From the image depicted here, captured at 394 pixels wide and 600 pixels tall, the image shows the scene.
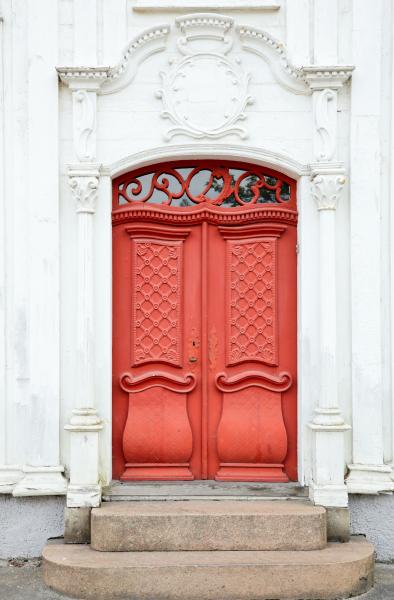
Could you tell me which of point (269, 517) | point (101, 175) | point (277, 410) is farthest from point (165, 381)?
point (101, 175)

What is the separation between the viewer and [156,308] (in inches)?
235

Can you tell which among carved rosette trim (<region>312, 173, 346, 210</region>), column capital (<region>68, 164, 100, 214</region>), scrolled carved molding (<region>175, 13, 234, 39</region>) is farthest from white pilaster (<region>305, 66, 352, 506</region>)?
column capital (<region>68, 164, 100, 214</region>)

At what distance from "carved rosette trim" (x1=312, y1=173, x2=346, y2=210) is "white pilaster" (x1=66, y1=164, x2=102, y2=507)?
1806 mm

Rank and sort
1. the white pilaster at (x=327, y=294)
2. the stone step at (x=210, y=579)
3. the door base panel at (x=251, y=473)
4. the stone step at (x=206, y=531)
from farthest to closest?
1. the door base panel at (x=251, y=473)
2. the white pilaster at (x=327, y=294)
3. the stone step at (x=206, y=531)
4. the stone step at (x=210, y=579)

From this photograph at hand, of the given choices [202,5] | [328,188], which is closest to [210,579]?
[328,188]

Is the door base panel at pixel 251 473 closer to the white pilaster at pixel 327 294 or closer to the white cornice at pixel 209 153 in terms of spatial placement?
the white pilaster at pixel 327 294

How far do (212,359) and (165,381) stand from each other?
0.45 m

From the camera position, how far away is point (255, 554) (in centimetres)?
506

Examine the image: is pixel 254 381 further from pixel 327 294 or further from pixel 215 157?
pixel 215 157

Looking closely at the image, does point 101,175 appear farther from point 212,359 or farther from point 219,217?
point 212,359

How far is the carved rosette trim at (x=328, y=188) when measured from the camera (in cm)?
562

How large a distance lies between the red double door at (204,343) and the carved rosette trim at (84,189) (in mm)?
397

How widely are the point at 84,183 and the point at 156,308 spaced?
122cm

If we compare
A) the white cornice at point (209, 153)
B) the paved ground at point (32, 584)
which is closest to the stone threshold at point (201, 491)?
the paved ground at point (32, 584)
